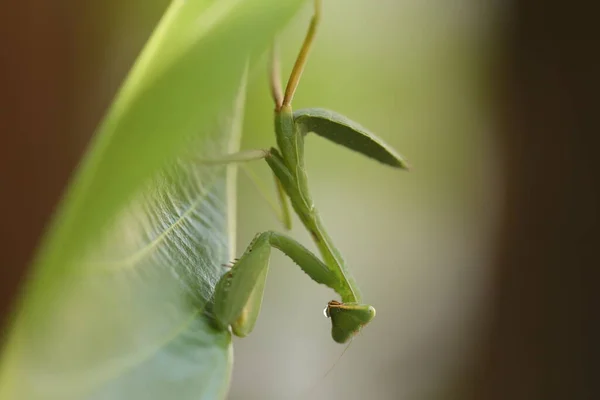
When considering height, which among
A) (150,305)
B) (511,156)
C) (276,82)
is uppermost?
(511,156)

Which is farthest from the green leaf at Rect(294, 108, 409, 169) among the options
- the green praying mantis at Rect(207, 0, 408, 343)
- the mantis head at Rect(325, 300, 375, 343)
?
the mantis head at Rect(325, 300, 375, 343)

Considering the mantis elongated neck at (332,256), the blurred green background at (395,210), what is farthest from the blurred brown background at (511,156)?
the mantis elongated neck at (332,256)

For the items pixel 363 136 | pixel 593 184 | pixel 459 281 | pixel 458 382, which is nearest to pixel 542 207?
pixel 593 184

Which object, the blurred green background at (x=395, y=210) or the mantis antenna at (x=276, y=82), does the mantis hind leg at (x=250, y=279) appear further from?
the blurred green background at (x=395, y=210)

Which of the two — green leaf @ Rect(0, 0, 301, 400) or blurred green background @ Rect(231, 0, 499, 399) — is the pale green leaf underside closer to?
green leaf @ Rect(0, 0, 301, 400)

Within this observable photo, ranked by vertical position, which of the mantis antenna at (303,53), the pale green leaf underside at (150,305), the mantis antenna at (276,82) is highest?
the mantis antenna at (303,53)

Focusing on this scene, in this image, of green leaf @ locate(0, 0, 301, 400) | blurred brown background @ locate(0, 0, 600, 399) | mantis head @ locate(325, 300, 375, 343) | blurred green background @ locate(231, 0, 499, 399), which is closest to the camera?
green leaf @ locate(0, 0, 301, 400)

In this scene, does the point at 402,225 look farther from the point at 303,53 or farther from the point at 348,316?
the point at 303,53

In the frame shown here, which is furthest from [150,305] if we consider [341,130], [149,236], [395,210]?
[395,210]
